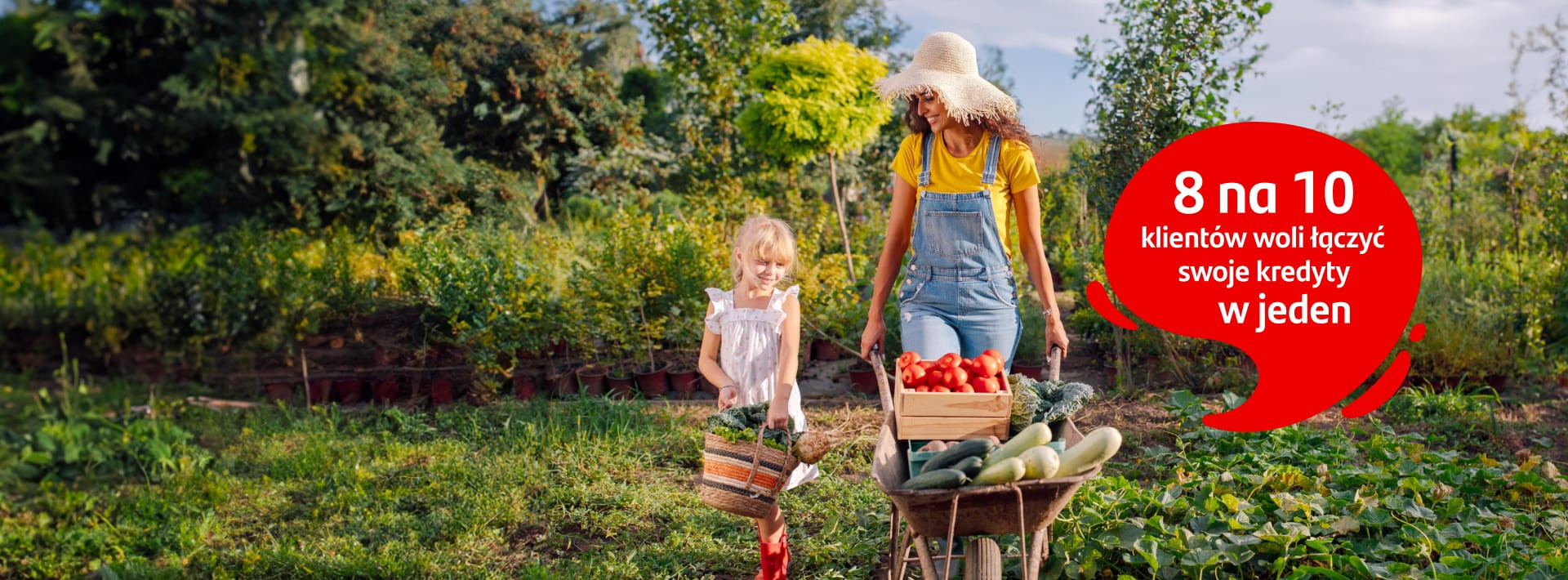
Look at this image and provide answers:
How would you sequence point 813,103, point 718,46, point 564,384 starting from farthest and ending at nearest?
point 718,46
point 813,103
point 564,384

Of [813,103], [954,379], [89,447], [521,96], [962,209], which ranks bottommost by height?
[89,447]

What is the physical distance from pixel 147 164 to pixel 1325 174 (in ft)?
18.3

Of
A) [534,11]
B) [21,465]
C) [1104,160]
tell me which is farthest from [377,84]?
[1104,160]

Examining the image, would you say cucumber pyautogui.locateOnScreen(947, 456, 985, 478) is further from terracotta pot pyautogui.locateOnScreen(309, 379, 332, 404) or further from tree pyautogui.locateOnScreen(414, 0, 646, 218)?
tree pyautogui.locateOnScreen(414, 0, 646, 218)

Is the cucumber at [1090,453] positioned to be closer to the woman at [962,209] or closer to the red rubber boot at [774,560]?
the woman at [962,209]

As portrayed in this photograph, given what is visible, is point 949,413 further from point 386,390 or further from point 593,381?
point 386,390

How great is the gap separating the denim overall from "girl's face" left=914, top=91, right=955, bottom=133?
7 cm

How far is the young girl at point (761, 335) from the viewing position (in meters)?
2.64

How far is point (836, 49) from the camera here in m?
6.37

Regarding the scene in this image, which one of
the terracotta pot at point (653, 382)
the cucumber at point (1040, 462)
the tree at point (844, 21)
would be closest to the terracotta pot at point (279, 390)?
the terracotta pot at point (653, 382)

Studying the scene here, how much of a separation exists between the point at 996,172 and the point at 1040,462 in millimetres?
1059

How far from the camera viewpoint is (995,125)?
8.53 ft

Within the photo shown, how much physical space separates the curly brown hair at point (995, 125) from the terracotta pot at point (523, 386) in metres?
3.27

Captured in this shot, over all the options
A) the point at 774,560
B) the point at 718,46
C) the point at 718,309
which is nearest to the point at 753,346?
the point at 718,309
